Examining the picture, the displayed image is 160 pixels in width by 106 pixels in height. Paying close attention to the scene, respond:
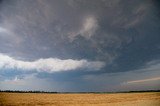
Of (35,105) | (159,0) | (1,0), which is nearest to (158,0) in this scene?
(159,0)

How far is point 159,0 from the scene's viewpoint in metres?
10.1

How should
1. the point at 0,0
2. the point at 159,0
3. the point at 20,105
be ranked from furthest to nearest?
the point at 20,105 < the point at 159,0 < the point at 0,0

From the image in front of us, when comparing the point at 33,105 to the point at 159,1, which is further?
the point at 33,105

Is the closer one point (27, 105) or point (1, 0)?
point (1, 0)

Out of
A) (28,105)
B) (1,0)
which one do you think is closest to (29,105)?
(28,105)

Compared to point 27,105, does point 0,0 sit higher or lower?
higher

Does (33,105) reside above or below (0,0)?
below

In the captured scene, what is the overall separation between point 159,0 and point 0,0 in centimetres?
672

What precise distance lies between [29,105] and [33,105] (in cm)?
35

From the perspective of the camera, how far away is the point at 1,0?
9297 millimetres

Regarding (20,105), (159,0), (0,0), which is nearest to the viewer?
(0,0)

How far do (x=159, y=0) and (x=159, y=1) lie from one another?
0.18 ft

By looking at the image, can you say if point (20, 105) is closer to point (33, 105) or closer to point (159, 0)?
point (33, 105)

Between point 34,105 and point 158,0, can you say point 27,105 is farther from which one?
point 158,0
